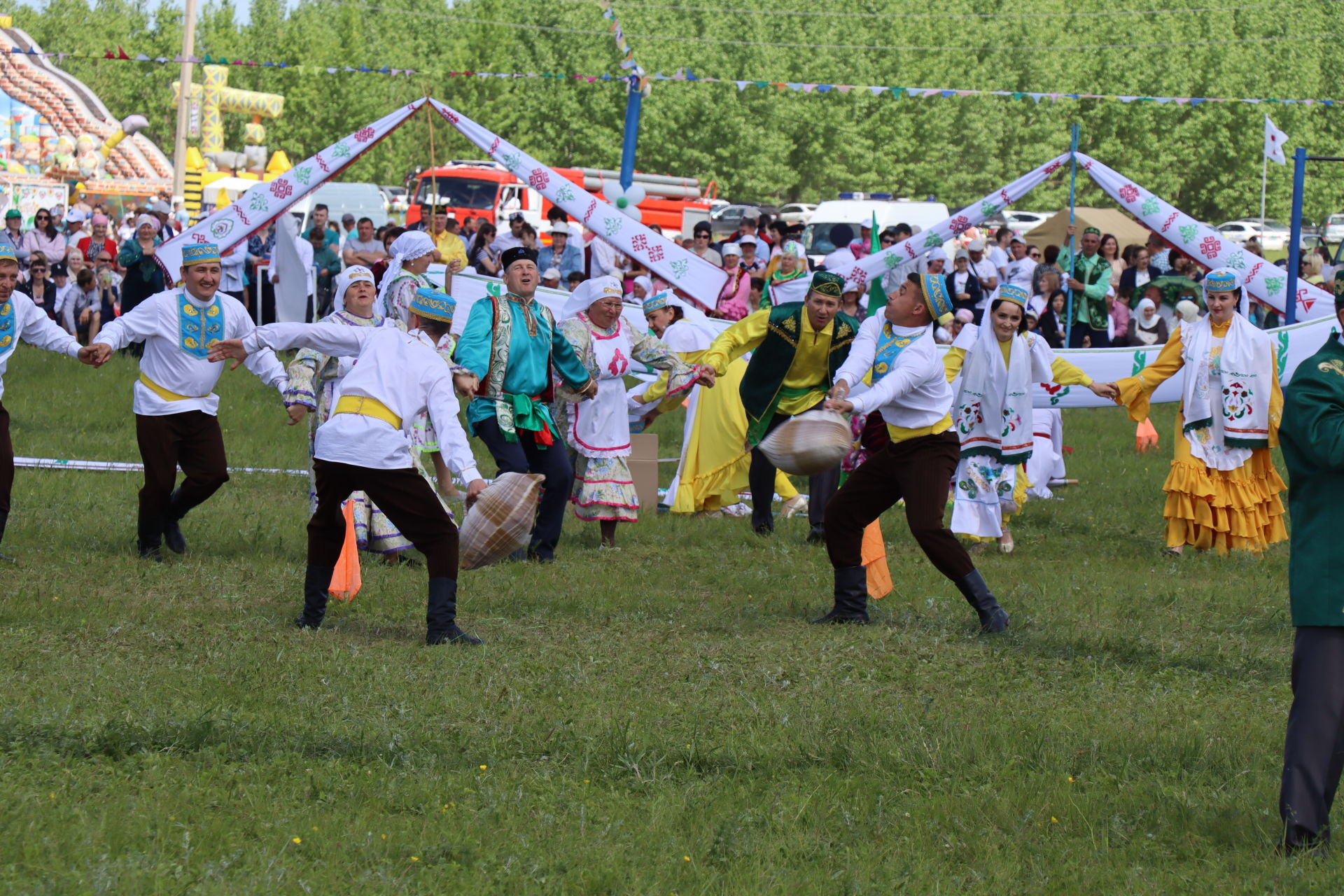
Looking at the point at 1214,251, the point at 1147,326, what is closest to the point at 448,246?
the point at 1214,251

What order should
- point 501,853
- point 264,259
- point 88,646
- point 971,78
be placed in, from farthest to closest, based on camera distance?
point 971,78 → point 264,259 → point 88,646 → point 501,853

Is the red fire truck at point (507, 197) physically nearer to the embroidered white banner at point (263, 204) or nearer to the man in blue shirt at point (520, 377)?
the embroidered white banner at point (263, 204)

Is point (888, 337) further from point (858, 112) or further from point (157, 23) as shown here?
point (157, 23)

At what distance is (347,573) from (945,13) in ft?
155

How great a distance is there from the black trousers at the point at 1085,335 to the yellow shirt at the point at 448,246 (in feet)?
23.6

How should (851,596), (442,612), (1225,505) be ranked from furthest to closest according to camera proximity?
(1225,505), (851,596), (442,612)

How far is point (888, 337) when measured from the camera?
8.14 m

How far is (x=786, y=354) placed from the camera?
9.73 metres

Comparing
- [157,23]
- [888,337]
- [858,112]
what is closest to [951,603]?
[888,337]

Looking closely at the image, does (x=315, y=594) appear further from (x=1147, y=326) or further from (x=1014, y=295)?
(x=1147, y=326)

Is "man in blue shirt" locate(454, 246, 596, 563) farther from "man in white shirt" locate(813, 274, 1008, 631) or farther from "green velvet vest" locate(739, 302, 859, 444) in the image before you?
"man in white shirt" locate(813, 274, 1008, 631)

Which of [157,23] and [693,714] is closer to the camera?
[693,714]

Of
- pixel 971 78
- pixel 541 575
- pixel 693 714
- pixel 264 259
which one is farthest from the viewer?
pixel 971 78

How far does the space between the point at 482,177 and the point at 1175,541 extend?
25.8 metres
